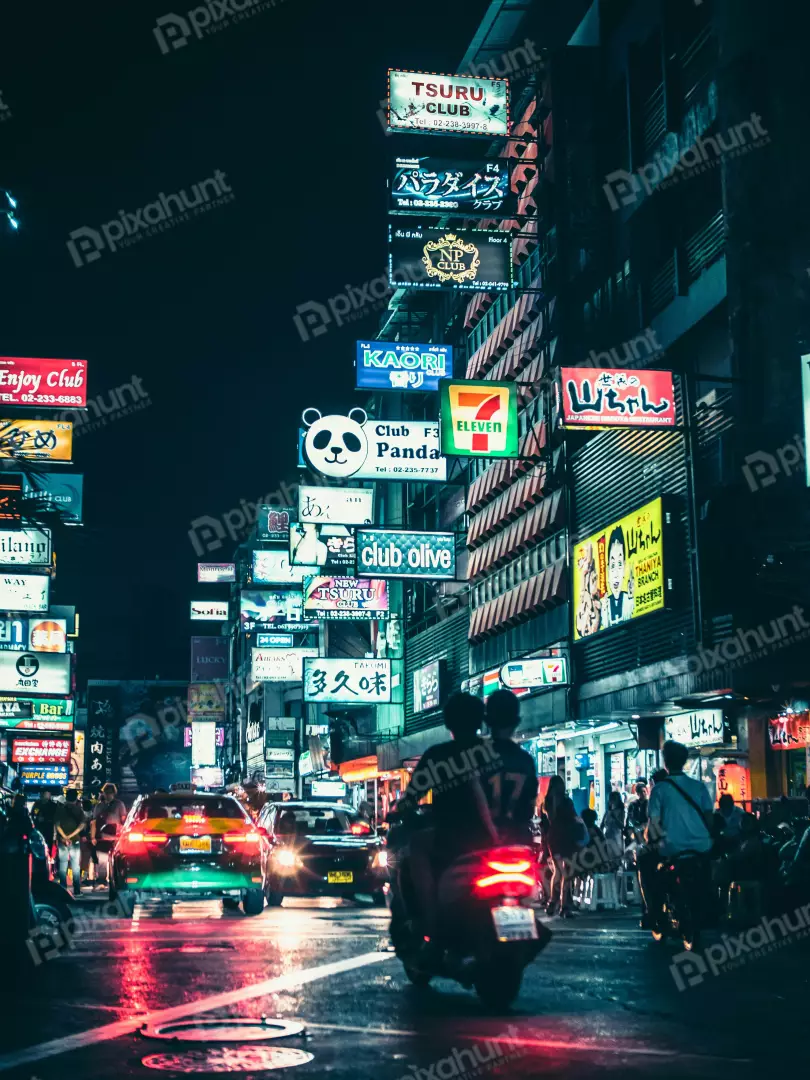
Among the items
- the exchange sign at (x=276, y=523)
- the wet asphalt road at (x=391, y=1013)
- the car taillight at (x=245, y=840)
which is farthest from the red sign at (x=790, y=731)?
the exchange sign at (x=276, y=523)

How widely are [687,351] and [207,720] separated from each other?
118934 mm

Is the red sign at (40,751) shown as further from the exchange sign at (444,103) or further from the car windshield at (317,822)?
the car windshield at (317,822)

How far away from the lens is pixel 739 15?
2534cm

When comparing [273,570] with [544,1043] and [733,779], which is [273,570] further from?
[544,1043]

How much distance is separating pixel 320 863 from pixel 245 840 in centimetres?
367

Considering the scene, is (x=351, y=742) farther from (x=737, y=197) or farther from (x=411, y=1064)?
(x=411, y=1064)

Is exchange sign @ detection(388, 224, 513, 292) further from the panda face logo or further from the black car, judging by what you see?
the black car

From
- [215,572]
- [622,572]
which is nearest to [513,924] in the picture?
[622,572]

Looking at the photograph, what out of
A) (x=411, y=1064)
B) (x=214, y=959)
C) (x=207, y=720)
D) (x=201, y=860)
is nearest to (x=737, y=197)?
(x=201, y=860)

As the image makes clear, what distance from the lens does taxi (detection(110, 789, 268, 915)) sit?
19.0 metres

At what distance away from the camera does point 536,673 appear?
110ft

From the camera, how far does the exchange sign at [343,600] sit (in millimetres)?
48312

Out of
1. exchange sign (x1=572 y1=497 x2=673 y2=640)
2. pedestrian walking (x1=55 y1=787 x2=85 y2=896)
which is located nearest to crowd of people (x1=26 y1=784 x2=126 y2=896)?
pedestrian walking (x1=55 y1=787 x2=85 y2=896)

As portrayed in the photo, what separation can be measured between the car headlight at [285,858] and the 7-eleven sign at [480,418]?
11.4m
